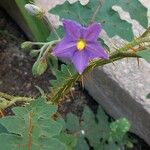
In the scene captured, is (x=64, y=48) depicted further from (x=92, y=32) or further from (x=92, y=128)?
(x=92, y=128)

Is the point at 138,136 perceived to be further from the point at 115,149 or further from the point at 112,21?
the point at 112,21

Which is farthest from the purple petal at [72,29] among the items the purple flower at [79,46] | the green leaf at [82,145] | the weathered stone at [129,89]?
the weathered stone at [129,89]

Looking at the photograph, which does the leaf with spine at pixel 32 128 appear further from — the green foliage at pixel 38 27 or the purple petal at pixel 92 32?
the green foliage at pixel 38 27

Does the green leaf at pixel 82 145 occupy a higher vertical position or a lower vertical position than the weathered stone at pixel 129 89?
higher

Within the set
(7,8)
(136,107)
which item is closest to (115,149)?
(136,107)

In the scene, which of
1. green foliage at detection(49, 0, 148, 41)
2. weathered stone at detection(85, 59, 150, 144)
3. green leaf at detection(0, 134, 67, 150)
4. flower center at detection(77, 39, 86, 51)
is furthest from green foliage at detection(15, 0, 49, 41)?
green leaf at detection(0, 134, 67, 150)

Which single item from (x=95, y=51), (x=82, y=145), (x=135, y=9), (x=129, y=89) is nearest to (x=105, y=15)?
(x=135, y=9)
